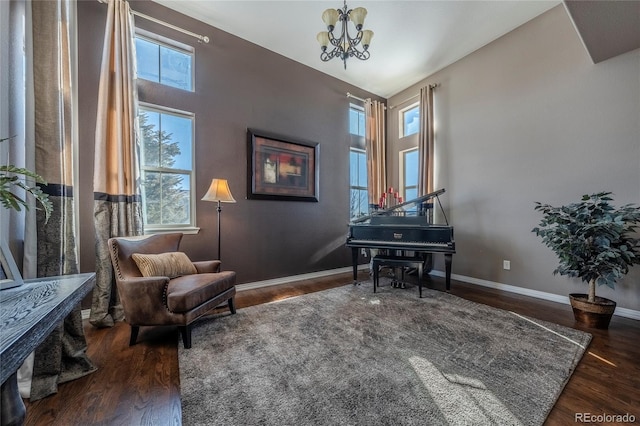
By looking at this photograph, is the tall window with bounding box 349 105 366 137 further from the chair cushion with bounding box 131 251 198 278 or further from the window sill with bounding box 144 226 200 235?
the chair cushion with bounding box 131 251 198 278

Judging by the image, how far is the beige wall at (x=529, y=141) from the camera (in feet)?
8.25

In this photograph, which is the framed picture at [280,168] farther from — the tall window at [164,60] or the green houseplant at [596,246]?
the green houseplant at [596,246]

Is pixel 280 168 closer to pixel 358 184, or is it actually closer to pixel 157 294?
pixel 358 184

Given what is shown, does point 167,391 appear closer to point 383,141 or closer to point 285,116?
point 285,116

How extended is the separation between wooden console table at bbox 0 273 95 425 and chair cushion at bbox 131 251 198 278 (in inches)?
41.8

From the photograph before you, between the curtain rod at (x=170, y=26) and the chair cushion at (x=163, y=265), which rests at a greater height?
the curtain rod at (x=170, y=26)

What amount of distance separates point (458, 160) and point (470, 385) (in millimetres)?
3353

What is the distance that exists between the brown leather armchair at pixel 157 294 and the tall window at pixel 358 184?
297cm

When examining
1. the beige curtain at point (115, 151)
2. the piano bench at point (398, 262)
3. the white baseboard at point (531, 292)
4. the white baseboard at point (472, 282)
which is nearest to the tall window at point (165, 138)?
the beige curtain at point (115, 151)

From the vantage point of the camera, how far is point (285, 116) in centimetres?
381

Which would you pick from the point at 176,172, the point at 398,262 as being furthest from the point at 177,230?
the point at 398,262

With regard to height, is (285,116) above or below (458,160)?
above

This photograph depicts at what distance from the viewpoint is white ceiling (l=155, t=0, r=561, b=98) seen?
2.88 metres

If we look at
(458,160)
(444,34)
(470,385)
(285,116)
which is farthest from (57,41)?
(458,160)
